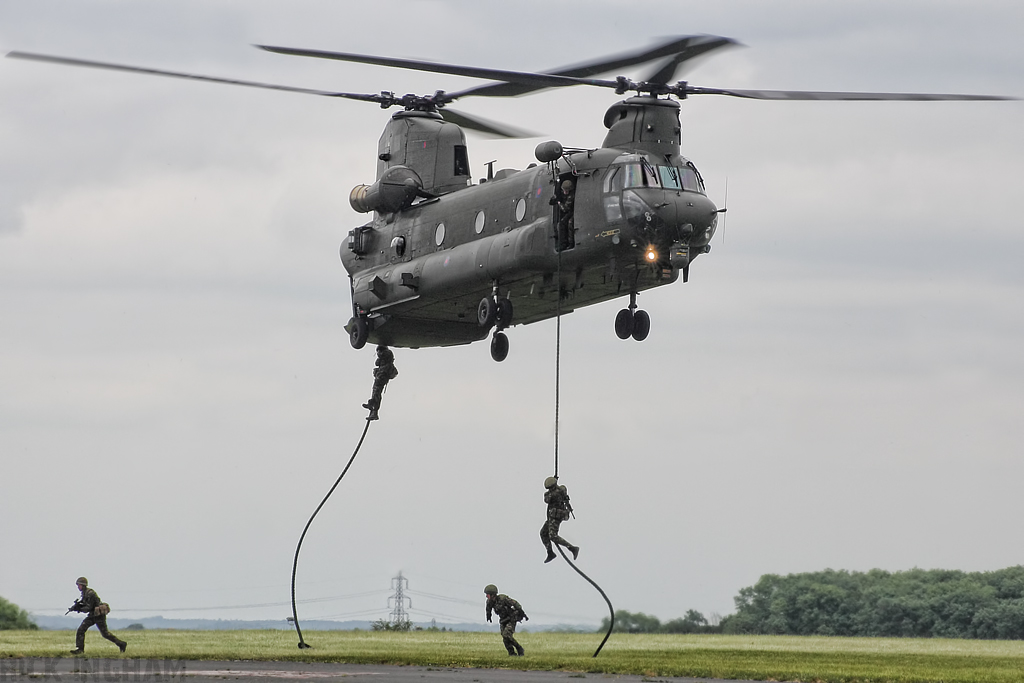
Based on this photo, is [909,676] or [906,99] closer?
[909,676]

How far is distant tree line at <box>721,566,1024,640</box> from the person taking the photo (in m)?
50.0

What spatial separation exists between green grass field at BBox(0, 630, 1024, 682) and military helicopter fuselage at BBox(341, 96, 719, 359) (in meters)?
→ 7.73

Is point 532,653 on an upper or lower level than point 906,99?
lower

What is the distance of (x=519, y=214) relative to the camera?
37.1 m

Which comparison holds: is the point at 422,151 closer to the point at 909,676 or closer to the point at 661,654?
the point at 661,654

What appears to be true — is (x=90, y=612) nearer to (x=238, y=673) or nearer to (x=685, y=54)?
(x=238, y=673)

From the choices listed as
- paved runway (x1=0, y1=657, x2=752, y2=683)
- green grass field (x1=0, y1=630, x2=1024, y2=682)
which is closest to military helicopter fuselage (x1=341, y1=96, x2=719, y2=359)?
green grass field (x1=0, y1=630, x2=1024, y2=682)

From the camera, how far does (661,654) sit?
113ft

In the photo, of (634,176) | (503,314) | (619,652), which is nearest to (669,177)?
(634,176)

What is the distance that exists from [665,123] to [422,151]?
9675mm

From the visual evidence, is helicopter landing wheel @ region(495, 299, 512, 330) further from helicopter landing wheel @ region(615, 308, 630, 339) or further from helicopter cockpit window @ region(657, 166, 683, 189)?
helicopter cockpit window @ region(657, 166, 683, 189)

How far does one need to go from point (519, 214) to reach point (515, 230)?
0.49 m

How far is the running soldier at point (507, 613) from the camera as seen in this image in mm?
32812

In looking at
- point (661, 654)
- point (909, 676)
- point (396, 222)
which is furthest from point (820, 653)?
point (396, 222)
